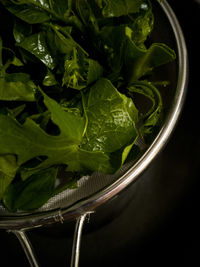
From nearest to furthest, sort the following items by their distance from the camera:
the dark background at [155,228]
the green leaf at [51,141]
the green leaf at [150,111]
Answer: the green leaf at [51,141], the green leaf at [150,111], the dark background at [155,228]

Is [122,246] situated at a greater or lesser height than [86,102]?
lesser

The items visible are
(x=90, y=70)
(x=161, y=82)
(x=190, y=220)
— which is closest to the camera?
(x=90, y=70)

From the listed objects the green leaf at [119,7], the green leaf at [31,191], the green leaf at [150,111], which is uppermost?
the green leaf at [119,7]

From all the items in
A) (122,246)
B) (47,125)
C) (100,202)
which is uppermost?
(47,125)

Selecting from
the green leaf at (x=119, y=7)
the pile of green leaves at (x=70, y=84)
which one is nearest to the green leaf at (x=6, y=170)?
the pile of green leaves at (x=70, y=84)

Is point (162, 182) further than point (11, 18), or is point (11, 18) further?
point (162, 182)

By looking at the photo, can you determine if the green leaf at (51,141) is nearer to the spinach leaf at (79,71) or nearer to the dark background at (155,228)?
the spinach leaf at (79,71)

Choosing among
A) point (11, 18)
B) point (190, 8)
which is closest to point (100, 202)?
point (11, 18)

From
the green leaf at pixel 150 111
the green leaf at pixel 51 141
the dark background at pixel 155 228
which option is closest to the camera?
the green leaf at pixel 51 141

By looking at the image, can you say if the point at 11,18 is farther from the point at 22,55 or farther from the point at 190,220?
the point at 190,220
